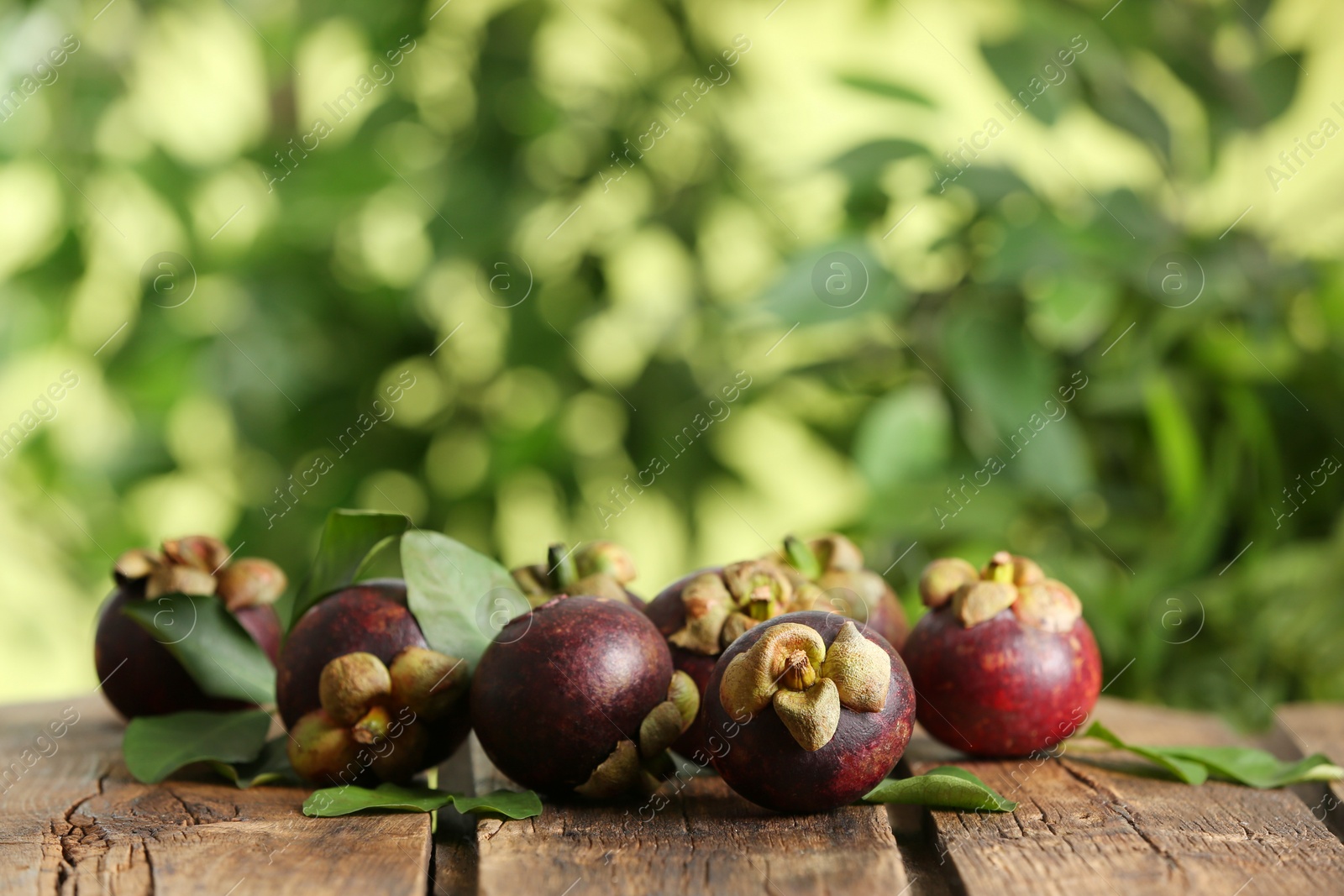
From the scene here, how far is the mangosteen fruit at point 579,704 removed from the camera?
25.8 inches

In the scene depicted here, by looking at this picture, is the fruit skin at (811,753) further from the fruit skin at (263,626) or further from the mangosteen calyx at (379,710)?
the fruit skin at (263,626)

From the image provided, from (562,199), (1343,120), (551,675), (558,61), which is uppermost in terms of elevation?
(558,61)

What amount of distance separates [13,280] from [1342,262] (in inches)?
67.1

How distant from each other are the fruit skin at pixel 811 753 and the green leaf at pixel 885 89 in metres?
0.93

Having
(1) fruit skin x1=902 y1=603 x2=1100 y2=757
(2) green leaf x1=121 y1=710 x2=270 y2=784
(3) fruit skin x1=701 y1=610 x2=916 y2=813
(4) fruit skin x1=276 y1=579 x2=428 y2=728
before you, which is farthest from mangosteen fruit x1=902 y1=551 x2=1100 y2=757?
(2) green leaf x1=121 y1=710 x2=270 y2=784

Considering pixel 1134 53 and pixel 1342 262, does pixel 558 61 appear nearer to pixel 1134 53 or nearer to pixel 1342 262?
pixel 1134 53

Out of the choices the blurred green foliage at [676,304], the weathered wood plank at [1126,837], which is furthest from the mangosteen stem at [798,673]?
the blurred green foliage at [676,304]

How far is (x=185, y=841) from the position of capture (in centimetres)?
62

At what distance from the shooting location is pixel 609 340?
174 cm

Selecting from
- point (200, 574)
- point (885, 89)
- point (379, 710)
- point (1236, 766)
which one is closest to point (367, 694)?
point (379, 710)

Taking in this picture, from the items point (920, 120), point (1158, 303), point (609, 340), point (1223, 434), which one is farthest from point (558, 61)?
point (1223, 434)

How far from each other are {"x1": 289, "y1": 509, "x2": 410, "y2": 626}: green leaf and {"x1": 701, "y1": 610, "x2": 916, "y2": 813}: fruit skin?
282mm

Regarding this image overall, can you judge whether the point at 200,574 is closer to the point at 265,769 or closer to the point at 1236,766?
the point at 265,769

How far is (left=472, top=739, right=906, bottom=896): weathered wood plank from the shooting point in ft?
1.83
